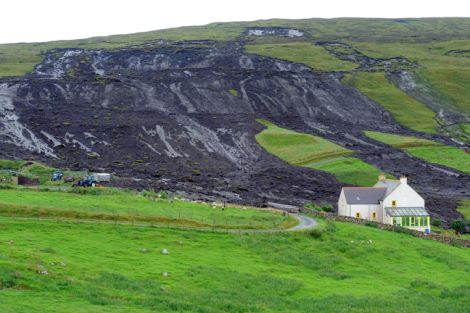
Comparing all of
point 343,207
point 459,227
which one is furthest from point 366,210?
point 459,227

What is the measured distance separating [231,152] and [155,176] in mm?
30299

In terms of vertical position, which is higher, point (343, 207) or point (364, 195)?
point (364, 195)

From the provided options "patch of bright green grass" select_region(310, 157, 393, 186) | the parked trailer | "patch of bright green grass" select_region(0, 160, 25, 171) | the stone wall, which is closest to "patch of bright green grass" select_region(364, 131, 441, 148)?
"patch of bright green grass" select_region(310, 157, 393, 186)

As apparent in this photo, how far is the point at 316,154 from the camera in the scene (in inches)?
5704

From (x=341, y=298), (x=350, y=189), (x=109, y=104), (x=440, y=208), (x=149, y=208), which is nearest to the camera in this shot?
(x=341, y=298)

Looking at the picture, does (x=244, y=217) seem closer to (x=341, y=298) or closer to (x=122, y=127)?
(x=341, y=298)

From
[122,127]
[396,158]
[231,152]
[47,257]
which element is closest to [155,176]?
[231,152]

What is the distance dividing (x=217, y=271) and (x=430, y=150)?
4813 inches

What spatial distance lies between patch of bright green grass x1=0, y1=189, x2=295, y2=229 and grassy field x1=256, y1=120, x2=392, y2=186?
189 feet

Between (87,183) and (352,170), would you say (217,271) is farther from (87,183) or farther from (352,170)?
(352,170)

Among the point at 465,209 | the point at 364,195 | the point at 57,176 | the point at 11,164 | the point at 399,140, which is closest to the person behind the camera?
the point at 364,195

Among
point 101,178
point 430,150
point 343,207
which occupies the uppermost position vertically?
point 101,178

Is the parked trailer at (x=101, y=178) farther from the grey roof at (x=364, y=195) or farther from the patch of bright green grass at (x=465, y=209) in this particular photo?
the patch of bright green grass at (x=465, y=209)

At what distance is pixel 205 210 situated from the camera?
71125 millimetres
